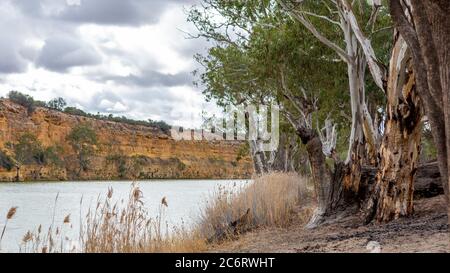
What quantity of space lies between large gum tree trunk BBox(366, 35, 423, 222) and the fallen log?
146 centimetres

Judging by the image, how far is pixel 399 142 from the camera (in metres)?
7.66

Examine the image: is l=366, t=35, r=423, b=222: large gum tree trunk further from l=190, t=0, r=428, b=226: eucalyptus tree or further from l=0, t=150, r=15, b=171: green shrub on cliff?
l=0, t=150, r=15, b=171: green shrub on cliff

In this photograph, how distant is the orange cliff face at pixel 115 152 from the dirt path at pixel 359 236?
55887 millimetres

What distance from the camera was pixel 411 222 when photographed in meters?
7.37

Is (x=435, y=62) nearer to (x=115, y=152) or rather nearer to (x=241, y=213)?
(x=241, y=213)

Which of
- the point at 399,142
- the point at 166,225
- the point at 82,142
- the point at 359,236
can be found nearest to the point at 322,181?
the point at 399,142

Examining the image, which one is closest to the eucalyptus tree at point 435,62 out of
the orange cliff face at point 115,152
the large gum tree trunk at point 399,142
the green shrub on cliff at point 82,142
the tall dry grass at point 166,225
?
the tall dry grass at point 166,225

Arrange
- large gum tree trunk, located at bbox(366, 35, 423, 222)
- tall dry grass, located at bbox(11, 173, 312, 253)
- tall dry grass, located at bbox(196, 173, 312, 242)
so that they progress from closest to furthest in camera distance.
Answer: tall dry grass, located at bbox(11, 173, 312, 253)
large gum tree trunk, located at bbox(366, 35, 423, 222)
tall dry grass, located at bbox(196, 173, 312, 242)

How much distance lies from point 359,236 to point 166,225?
8.49 ft

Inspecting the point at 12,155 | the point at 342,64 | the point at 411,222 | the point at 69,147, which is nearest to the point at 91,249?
the point at 411,222

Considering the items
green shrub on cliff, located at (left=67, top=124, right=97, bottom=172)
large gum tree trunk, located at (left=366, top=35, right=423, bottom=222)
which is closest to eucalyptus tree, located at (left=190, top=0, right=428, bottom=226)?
large gum tree trunk, located at (left=366, top=35, right=423, bottom=222)

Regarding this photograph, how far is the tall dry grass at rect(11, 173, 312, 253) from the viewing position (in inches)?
257
